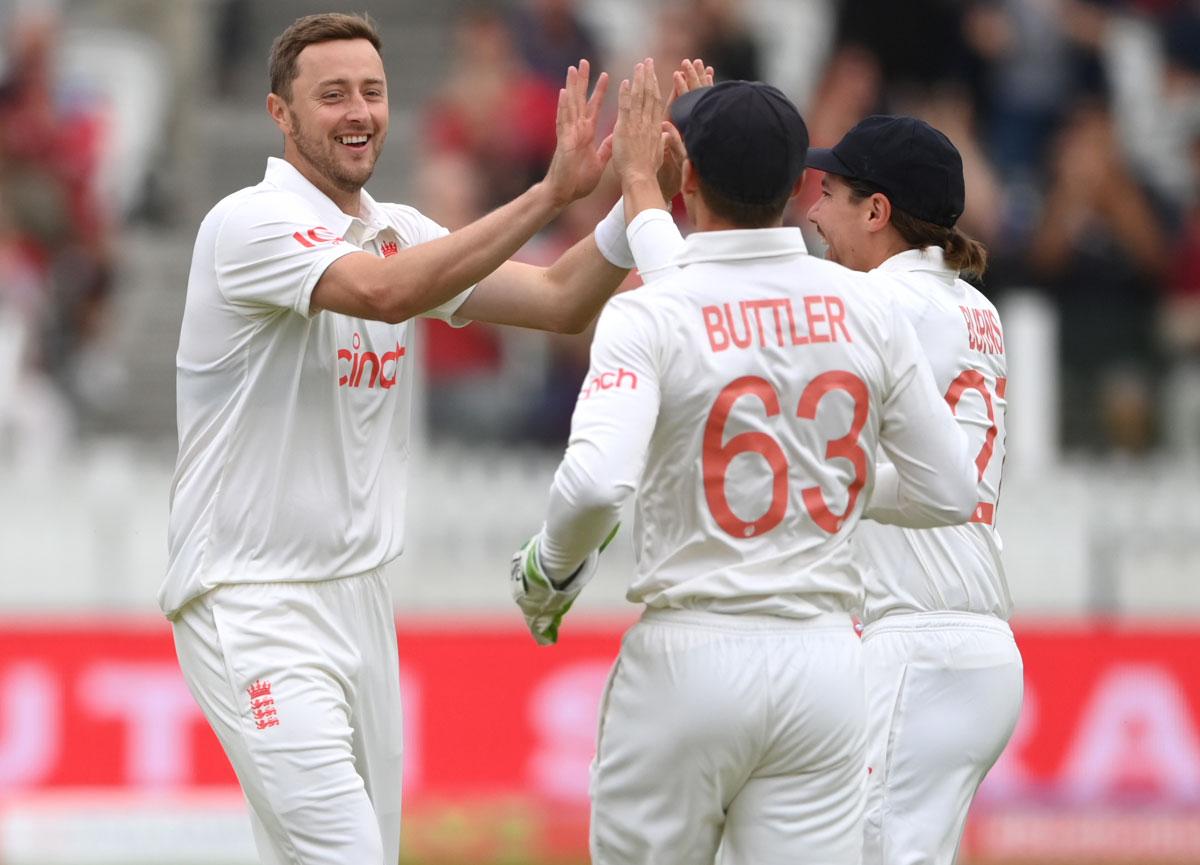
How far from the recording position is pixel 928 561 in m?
5.40

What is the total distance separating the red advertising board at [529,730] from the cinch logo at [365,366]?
Answer: 4.79 m

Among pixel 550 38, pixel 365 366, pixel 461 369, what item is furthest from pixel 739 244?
pixel 550 38

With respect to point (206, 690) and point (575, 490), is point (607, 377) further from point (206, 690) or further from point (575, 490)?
point (206, 690)

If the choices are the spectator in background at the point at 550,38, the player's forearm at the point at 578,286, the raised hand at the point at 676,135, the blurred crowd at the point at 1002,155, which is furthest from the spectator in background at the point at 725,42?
the raised hand at the point at 676,135

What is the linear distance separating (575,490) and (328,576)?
1175 millimetres

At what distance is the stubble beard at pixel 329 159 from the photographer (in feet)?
17.6

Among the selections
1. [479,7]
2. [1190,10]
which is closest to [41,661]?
[479,7]

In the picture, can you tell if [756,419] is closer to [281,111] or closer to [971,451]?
[971,451]

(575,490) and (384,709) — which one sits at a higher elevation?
(575,490)

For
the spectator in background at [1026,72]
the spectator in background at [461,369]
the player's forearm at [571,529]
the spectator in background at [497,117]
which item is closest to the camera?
the player's forearm at [571,529]

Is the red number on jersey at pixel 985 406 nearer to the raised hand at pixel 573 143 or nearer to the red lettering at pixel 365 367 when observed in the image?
the raised hand at pixel 573 143

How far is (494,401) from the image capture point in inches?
466

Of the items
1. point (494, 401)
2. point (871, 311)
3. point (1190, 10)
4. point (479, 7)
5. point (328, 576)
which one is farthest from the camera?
point (479, 7)

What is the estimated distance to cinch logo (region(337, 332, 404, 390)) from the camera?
17.5 feet
